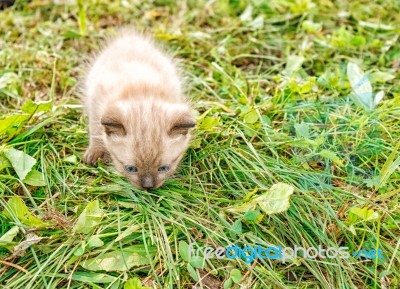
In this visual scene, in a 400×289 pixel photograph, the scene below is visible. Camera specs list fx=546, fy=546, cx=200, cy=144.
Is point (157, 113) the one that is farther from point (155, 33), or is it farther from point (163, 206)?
point (155, 33)

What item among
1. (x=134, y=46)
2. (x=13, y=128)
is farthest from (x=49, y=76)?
(x=13, y=128)

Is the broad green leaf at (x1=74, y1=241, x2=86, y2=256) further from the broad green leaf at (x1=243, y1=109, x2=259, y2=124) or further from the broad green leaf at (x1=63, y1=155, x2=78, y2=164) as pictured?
the broad green leaf at (x1=243, y1=109, x2=259, y2=124)

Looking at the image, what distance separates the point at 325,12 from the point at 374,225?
300 cm

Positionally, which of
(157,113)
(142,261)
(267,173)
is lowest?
(142,261)

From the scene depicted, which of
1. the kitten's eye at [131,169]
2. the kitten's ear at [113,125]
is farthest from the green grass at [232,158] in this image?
the kitten's ear at [113,125]

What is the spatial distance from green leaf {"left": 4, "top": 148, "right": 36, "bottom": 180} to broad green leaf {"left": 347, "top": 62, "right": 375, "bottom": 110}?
2418mm

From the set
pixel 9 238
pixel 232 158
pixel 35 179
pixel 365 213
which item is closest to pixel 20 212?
pixel 9 238

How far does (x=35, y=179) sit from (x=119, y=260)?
0.87 m

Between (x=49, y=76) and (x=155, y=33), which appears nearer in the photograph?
(x=49, y=76)

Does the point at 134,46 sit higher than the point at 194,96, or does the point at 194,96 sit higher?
the point at 134,46

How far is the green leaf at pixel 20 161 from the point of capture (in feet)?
11.5

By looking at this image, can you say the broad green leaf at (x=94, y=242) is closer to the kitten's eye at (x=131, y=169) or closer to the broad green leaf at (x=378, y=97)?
the kitten's eye at (x=131, y=169)

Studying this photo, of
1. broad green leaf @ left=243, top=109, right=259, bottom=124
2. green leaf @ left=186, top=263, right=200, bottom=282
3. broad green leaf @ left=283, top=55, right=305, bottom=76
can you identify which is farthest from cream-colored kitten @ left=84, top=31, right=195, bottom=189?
broad green leaf @ left=283, top=55, right=305, bottom=76

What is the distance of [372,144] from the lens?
3758mm
